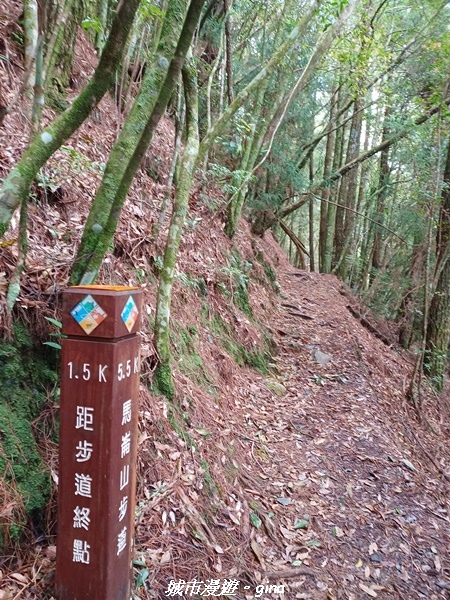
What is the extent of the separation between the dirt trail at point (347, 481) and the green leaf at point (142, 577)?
51.6 inches

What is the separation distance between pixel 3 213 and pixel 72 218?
1.68 m

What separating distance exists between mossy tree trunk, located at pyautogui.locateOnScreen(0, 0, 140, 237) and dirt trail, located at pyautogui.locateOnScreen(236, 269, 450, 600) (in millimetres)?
3424

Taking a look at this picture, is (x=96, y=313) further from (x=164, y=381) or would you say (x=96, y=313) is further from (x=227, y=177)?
(x=227, y=177)

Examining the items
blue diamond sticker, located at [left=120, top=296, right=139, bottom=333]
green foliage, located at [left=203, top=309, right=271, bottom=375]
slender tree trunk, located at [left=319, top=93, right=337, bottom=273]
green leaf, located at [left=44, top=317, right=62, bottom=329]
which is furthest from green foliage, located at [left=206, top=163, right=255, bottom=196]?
slender tree trunk, located at [left=319, top=93, right=337, bottom=273]

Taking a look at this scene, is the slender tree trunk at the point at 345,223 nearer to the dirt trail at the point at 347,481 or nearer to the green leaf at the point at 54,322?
the dirt trail at the point at 347,481

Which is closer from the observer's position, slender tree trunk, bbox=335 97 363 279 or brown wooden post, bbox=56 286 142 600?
brown wooden post, bbox=56 286 142 600

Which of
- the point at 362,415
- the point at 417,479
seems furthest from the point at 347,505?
the point at 362,415

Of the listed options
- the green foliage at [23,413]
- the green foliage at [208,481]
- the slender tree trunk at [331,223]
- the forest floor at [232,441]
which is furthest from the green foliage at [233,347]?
the slender tree trunk at [331,223]

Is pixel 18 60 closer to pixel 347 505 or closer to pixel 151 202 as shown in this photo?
pixel 151 202

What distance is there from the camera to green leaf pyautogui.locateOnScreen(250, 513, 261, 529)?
12.3 ft

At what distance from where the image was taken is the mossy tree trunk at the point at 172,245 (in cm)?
397

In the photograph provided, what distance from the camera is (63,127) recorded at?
254cm

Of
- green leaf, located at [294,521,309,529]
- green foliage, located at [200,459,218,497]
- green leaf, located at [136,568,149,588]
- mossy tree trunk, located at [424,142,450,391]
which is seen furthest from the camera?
mossy tree trunk, located at [424,142,450,391]

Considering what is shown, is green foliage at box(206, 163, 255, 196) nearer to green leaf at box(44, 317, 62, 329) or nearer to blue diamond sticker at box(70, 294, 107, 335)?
green leaf at box(44, 317, 62, 329)
